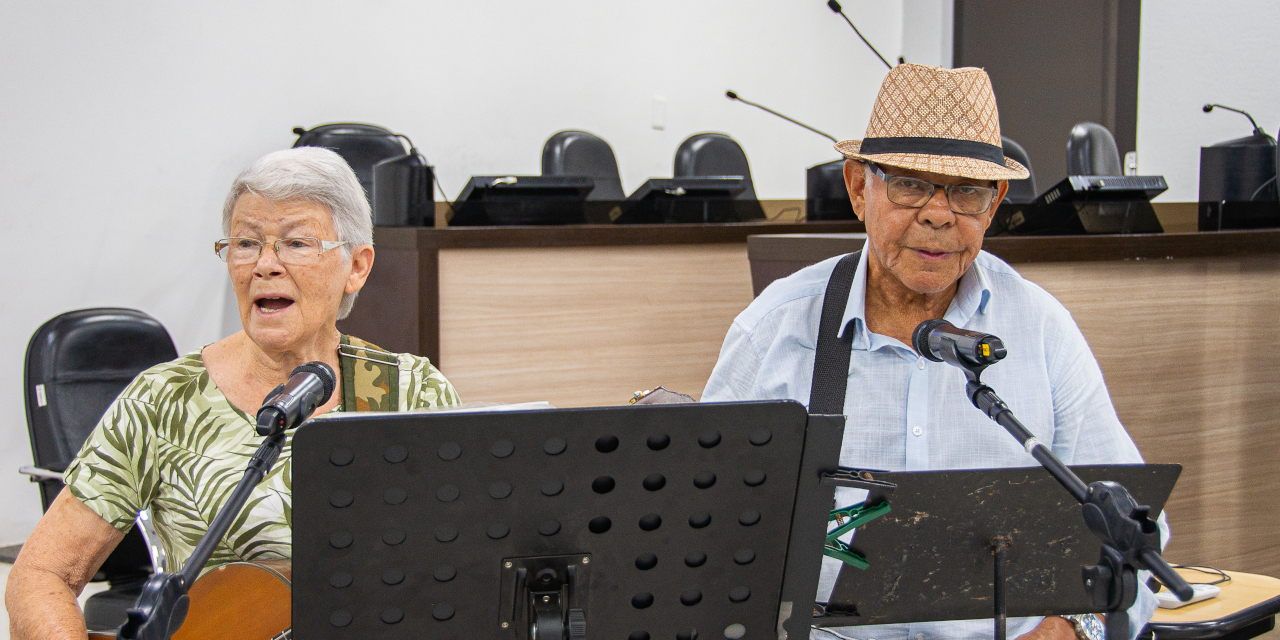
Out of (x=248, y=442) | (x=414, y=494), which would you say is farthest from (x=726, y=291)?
(x=414, y=494)

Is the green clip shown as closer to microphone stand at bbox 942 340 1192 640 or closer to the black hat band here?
microphone stand at bbox 942 340 1192 640

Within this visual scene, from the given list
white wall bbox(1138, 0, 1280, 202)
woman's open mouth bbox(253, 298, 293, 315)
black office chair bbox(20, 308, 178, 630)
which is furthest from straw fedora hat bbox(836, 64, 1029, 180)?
white wall bbox(1138, 0, 1280, 202)

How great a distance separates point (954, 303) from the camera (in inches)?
64.6

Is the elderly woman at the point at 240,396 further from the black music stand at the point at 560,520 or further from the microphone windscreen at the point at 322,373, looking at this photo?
the black music stand at the point at 560,520

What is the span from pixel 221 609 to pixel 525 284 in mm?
1680

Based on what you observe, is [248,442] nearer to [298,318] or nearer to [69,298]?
[298,318]

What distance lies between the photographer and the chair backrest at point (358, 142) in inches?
153

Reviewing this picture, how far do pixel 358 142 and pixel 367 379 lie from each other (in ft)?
8.24

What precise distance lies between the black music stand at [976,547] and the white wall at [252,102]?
3.52 m

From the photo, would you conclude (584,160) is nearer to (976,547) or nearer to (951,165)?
(951,165)

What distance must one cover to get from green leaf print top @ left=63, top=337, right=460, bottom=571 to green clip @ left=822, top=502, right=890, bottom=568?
810mm

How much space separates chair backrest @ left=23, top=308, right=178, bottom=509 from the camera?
229 centimetres

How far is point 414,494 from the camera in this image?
3.15 ft

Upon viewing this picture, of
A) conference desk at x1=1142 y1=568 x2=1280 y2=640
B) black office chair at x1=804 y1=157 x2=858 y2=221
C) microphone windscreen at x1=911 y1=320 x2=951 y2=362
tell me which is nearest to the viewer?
microphone windscreen at x1=911 y1=320 x2=951 y2=362
